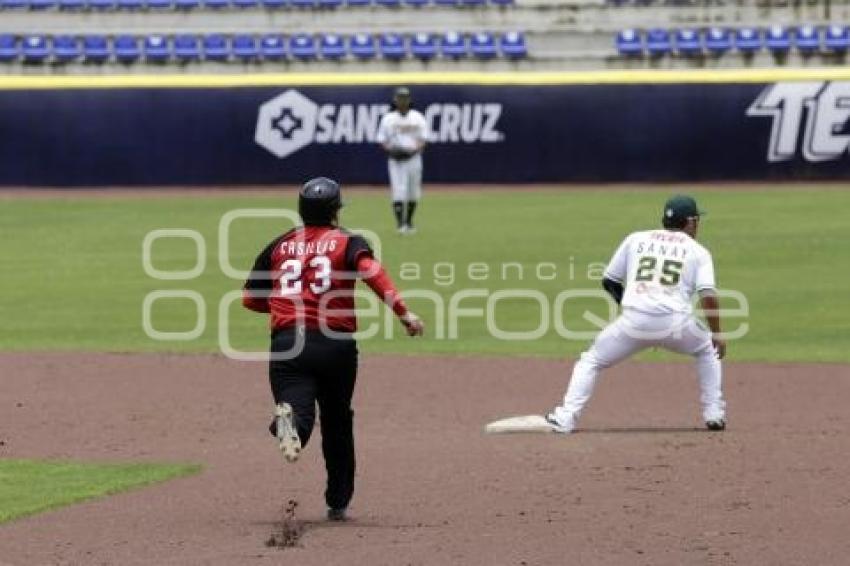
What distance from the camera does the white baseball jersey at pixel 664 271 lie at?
40.7 feet

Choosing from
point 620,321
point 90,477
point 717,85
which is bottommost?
point 90,477

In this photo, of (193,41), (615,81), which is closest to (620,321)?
(615,81)

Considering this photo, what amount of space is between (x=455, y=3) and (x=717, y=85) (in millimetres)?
7434

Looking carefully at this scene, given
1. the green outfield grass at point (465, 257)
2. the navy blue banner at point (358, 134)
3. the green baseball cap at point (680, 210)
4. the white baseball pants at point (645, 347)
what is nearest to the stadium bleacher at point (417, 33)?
the navy blue banner at point (358, 134)

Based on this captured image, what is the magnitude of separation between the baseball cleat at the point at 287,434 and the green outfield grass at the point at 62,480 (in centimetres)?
167

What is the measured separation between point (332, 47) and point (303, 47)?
0.57 m

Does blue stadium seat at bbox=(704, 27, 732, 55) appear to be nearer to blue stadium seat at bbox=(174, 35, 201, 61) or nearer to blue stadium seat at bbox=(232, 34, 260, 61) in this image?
blue stadium seat at bbox=(232, 34, 260, 61)

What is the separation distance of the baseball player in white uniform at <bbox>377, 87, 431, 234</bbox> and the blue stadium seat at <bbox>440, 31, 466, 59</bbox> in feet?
36.8

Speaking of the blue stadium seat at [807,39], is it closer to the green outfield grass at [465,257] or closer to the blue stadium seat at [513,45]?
the blue stadium seat at [513,45]

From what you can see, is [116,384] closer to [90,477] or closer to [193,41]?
[90,477]

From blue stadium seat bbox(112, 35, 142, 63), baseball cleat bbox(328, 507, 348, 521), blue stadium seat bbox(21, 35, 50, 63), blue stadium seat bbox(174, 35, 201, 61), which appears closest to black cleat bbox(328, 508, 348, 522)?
baseball cleat bbox(328, 507, 348, 521)

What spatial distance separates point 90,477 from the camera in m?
11.5

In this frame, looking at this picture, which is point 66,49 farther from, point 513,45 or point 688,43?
point 688,43

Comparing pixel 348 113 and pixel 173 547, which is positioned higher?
pixel 348 113
